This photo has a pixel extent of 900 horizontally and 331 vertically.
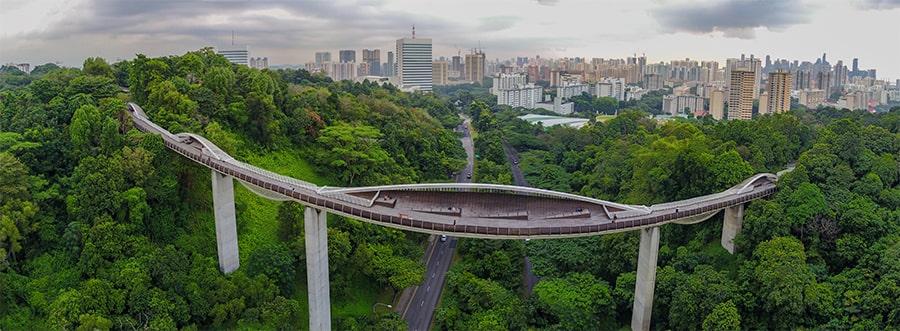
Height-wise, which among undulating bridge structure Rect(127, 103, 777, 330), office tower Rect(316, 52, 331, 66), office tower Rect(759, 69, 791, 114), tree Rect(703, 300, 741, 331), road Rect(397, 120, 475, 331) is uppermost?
office tower Rect(316, 52, 331, 66)

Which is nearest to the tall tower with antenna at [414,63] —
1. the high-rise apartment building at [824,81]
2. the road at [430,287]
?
the high-rise apartment building at [824,81]

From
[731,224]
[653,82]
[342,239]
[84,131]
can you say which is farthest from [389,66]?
[731,224]

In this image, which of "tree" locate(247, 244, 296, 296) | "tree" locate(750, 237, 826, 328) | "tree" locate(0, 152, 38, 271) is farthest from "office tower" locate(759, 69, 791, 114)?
"tree" locate(0, 152, 38, 271)

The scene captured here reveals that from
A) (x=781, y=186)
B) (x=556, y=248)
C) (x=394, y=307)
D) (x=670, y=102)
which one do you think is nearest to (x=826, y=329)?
(x=781, y=186)

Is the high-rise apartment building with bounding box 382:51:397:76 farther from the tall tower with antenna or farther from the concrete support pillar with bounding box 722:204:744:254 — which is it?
the concrete support pillar with bounding box 722:204:744:254

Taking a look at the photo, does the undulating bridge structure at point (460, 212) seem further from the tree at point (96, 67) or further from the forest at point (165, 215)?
the tree at point (96, 67)

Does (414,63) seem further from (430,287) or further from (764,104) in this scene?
(430,287)
